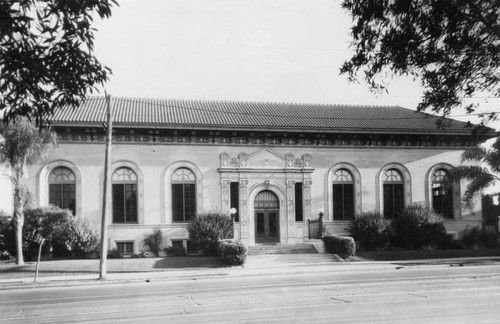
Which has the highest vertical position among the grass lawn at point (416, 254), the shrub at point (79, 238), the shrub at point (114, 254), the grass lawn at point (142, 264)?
the shrub at point (79, 238)

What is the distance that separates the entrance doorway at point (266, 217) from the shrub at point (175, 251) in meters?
4.87

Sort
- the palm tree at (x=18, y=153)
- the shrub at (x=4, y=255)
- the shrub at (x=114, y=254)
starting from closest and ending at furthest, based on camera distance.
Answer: the palm tree at (x=18, y=153) < the shrub at (x=4, y=255) < the shrub at (x=114, y=254)

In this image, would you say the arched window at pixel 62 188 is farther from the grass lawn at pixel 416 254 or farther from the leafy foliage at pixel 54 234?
the grass lawn at pixel 416 254

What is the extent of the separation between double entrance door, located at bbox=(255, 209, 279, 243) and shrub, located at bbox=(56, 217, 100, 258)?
9339 mm

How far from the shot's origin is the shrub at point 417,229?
28.5 meters

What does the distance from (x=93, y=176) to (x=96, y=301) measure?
15.0 meters

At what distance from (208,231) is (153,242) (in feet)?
11.3

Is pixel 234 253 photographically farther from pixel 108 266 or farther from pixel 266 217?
pixel 266 217

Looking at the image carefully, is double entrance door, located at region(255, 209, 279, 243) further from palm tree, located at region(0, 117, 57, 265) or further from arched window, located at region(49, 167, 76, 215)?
palm tree, located at region(0, 117, 57, 265)

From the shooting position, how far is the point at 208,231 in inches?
1013

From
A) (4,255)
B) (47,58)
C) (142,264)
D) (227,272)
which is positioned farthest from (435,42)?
(4,255)

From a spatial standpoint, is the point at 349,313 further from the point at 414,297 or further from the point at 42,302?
the point at 42,302

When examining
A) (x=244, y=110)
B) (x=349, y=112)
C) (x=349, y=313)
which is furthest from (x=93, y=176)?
(x=349, y=313)

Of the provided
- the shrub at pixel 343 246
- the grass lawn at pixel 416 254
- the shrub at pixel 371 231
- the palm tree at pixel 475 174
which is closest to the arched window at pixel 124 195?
the shrub at pixel 343 246
